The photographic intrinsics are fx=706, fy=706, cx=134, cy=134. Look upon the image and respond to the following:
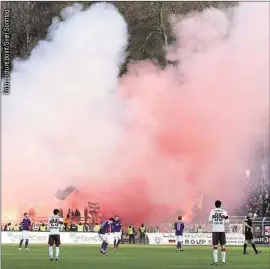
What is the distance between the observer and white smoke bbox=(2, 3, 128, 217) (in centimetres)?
6116

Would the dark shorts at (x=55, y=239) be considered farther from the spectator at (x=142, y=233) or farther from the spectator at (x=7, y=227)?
the spectator at (x=7, y=227)

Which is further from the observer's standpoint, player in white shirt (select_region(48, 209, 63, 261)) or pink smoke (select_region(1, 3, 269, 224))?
pink smoke (select_region(1, 3, 269, 224))

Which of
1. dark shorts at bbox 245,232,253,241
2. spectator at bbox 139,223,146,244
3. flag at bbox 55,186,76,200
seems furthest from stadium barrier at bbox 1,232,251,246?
dark shorts at bbox 245,232,253,241

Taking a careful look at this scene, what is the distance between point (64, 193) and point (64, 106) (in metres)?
7.94

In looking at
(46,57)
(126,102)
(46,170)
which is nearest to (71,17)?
(46,57)

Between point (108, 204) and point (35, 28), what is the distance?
18.5 metres

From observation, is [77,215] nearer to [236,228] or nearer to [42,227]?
[42,227]

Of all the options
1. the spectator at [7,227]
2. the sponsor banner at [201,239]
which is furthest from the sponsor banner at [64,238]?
the sponsor banner at [201,239]

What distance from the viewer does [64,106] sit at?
6444 centimetres

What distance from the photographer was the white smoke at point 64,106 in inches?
2408

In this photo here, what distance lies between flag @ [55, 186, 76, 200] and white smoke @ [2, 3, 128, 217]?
71 cm

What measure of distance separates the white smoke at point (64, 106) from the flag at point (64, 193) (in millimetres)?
710

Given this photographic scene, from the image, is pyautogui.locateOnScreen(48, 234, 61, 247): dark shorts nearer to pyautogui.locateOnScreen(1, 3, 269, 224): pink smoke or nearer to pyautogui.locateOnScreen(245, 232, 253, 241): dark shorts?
pyautogui.locateOnScreen(245, 232, 253, 241): dark shorts

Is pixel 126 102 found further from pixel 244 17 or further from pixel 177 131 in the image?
pixel 244 17
